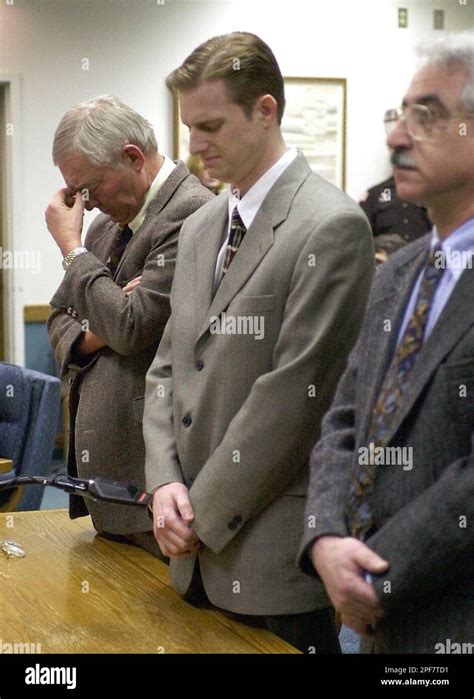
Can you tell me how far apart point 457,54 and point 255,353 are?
2.02ft

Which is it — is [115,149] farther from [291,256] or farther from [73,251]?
[291,256]

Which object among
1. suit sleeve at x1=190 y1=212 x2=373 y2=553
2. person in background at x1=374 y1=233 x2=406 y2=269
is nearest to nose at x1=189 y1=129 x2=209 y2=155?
suit sleeve at x1=190 y1=212 x2=373 y2=553

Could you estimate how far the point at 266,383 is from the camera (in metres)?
1.52

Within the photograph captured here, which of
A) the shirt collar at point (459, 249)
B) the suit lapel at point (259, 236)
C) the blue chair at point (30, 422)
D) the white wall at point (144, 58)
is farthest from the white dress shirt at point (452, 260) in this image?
the white wall at point (144, 58)

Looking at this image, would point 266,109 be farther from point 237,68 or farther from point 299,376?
point 299,376

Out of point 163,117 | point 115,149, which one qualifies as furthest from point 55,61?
point 115,149

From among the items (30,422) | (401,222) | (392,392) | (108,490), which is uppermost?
(401,222)

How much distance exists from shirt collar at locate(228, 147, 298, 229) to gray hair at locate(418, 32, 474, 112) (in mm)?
514

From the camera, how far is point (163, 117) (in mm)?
5578

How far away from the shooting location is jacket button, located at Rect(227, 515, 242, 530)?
1.58m

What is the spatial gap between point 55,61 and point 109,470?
12.7 feet

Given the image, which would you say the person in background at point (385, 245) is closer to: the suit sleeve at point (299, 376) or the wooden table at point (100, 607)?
the suit sleeve at point (299, 376)

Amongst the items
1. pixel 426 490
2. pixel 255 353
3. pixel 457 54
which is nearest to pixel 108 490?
pixel 255 353

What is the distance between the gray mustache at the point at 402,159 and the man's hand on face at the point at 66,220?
1042 millimetres
